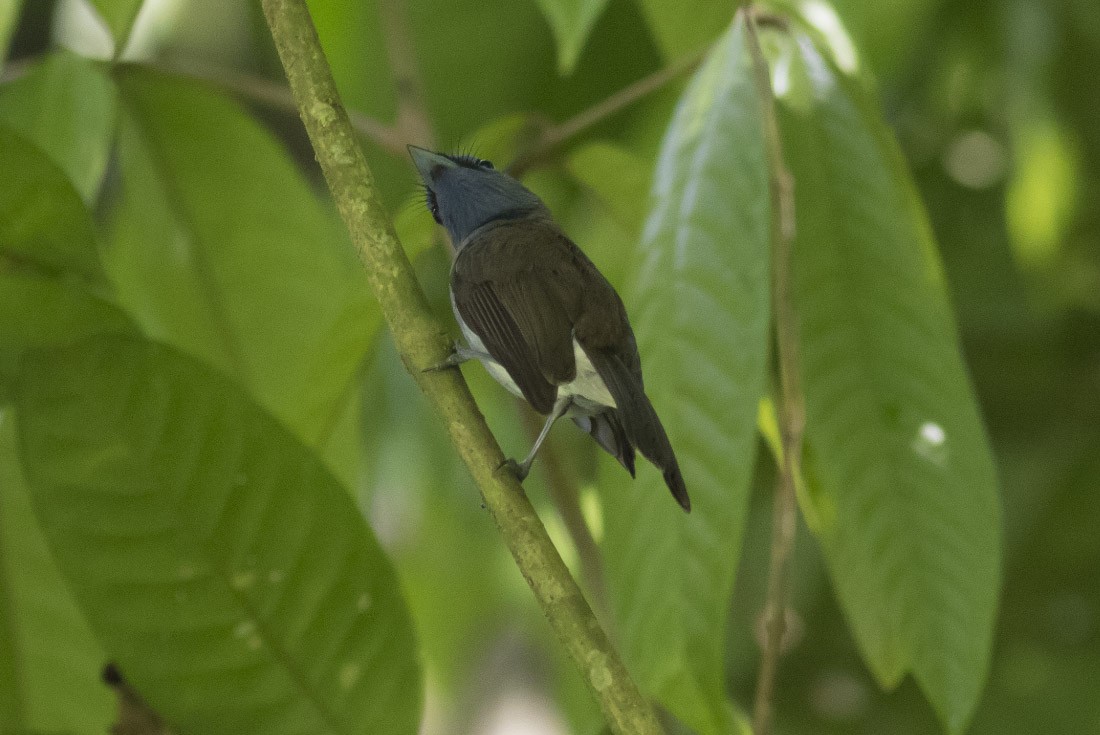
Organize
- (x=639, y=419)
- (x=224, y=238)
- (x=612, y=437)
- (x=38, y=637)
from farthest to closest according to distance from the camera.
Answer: (x=224, y=238) → (x=38, y=637) → (x=612, y=437) → (x=639, y=419)

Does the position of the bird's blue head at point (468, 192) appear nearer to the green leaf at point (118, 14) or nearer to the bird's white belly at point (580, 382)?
the bird's white belly at point (580, 382)

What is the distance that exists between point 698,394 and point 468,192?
21cm

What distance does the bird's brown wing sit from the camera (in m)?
0.73

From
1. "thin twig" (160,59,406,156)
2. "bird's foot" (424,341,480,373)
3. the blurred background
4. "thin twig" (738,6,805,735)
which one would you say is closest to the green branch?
"bird's foot" (424,341,480,373)

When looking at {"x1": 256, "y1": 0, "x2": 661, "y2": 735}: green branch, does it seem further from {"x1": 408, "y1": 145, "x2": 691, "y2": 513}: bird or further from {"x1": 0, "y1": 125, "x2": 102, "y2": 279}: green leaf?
{"x1": 0, "y1": 125, "x2": 102, "y2": 279}: green leaf

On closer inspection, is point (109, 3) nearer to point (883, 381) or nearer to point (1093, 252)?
point (883, 381)

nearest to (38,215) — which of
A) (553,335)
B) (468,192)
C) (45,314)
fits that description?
(45,314)

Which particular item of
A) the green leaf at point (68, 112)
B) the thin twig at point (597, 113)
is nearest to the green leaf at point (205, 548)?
the green leaf at point (68, 112)

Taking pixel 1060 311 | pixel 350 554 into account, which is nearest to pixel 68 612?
pixel 350 554

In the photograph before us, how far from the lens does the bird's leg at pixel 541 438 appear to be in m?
0.72

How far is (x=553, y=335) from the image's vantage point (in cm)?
74

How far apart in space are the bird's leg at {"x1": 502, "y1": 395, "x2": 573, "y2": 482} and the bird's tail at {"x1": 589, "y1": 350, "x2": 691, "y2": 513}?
4 centimetres

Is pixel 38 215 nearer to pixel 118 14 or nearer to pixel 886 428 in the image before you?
pixel 118 14

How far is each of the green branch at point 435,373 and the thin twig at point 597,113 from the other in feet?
1.51
